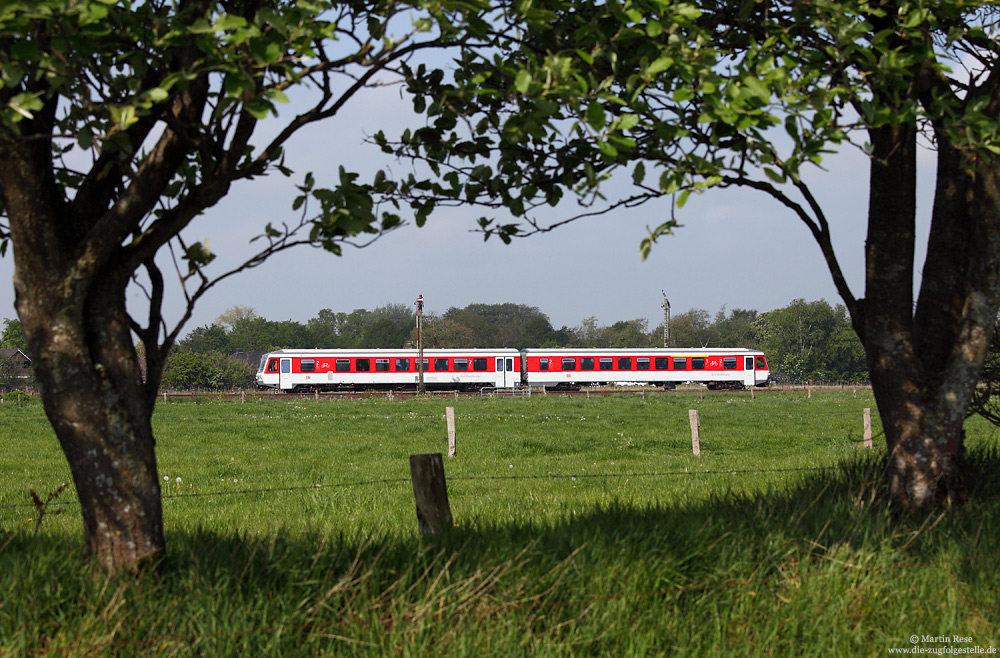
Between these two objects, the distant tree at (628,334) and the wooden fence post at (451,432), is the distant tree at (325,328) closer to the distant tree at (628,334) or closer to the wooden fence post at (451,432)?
the distant tree at (628,334)

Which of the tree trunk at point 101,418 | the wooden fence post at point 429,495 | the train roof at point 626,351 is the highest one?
the train roof at point 626,351

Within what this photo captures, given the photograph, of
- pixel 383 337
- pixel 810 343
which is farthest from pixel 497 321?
pixel 810 343

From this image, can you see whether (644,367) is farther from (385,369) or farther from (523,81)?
(523,81)

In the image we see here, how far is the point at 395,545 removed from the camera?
4688 mm

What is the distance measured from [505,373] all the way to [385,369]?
782cm

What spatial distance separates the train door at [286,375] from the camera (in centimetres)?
5219

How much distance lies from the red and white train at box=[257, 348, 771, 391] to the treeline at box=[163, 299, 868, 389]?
88.9 ft

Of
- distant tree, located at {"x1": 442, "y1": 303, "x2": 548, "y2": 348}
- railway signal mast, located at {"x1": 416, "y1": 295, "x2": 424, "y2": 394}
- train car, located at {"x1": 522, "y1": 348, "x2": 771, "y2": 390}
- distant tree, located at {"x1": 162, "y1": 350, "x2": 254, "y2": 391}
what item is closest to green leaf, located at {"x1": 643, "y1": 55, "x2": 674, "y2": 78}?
railway signal mast, located at {"x1": 416, "y1": 295, "x2": 424, "y2": 394}

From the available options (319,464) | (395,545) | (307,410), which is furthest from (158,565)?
(307,410)

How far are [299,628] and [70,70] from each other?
2.45 metres

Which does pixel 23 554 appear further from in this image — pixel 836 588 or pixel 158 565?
pixel 836 588

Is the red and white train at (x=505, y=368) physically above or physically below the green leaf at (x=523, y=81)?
below

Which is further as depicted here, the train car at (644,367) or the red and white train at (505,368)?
the train car at (644,367)

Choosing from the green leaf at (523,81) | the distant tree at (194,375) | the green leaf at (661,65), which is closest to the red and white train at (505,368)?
the distant tree at (194,375)
